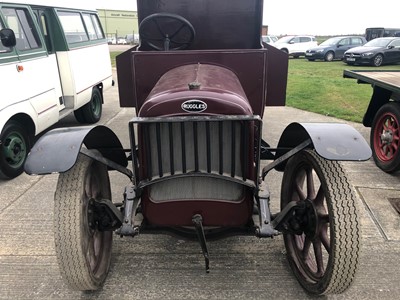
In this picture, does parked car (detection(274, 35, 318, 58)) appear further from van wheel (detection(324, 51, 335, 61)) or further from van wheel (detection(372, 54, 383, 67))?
van wheel (detection(372, 54, 383, 67))

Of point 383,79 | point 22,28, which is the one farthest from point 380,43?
point 22,28

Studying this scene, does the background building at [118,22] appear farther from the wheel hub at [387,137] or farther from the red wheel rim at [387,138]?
the wheel hub at [387,137]

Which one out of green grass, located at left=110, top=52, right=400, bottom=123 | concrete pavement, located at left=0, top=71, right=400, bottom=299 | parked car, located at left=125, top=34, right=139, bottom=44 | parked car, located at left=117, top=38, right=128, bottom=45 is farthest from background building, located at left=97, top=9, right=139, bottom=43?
concrete pavement, located at left=0, top=71, right=400, bottom=299

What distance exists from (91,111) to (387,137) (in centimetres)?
545

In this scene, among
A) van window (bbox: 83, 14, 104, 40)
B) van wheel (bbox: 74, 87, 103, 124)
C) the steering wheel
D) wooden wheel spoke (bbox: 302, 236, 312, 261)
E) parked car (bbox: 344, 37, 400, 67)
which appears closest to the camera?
wooden wheel spoke (bbox: 302, 236, 312, 261)

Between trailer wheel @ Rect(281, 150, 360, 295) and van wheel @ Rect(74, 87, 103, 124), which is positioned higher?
trailer wheel @ Rect(281, 150, 360, 295)

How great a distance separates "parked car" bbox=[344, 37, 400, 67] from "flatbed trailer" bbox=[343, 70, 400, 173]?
13.4 metres

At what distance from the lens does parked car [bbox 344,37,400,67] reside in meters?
17.5

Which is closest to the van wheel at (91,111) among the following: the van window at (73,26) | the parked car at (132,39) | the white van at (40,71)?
the white van at (40,71)

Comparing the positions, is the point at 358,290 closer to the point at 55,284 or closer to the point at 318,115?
the point at 55,284

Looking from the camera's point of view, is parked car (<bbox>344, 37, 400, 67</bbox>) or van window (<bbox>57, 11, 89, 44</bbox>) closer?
van window (<bbox>57, 11, 89, 44</bbox>)

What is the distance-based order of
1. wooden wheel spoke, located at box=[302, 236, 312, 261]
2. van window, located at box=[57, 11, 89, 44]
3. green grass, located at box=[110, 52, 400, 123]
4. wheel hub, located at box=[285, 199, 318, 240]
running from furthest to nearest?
1. green grass, located at box=[110, 52, 400, 123]
2. van window, located at box=[57, 11, 89, 44]
3. wooden wheel spoke, located at box=[302, 236, 312, 261]
4. wheel hub, located at box=[285, 199, 318, 240]

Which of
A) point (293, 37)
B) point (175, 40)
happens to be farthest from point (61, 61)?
point (293, 37)

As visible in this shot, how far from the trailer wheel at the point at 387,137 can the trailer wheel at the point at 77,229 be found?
375 centimetres
